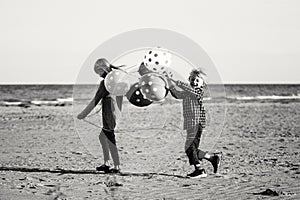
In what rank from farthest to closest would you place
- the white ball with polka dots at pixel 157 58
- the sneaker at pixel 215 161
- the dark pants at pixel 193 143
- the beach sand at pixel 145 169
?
the sneaker at pixel 215 161, the dark pants at pixel 193 143, the white ball with polka dots at pixel 157 58, the beach sand at pixel 145 169

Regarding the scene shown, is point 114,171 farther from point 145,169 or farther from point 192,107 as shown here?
point 192,107

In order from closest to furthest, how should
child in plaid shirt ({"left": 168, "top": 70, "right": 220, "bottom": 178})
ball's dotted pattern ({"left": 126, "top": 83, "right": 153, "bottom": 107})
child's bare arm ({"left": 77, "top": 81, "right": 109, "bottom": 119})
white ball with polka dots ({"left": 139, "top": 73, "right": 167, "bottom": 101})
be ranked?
white ball with polka dots ({"left": 139, "top": 73, "right": 167, "bottom": 101}), ball's dotted pattern ({"left": 126, "top": 83, "right": 153, "bottom": 107}), child in plaid shirt ({"left": 168, "top": 70, "right": 220, "bottom": 178}), child's bare arm ({"left": 77, "top": 81, "right": 109, "bottom": 119})

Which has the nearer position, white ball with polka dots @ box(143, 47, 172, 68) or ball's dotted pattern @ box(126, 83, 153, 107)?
white ball with polka dots @ box(143, 47, 172, 68)

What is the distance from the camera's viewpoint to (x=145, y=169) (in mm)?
10609

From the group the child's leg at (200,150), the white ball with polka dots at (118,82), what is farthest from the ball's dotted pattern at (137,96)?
the child's leg at (200,150)

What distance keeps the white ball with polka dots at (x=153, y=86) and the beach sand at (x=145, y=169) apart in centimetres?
138

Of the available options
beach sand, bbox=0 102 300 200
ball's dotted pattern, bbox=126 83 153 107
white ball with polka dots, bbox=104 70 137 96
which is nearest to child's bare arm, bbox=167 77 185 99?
ball's dotted pattern, bbox=126 83 153 107

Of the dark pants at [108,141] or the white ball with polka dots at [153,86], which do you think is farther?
the dark pants at [108,141]

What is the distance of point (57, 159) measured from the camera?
1200cm

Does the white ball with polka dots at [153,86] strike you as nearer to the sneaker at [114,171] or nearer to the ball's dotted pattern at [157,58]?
the ball's dotted pattern at [157,58]

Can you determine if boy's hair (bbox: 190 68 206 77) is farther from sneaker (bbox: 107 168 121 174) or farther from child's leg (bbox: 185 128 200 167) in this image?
sneaker (bbox: 107 168 121 174)

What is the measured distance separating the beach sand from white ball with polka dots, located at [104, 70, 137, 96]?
81 cm

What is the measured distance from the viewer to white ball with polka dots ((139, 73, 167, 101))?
8.73 metres

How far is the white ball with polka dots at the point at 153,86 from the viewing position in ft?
28.6
